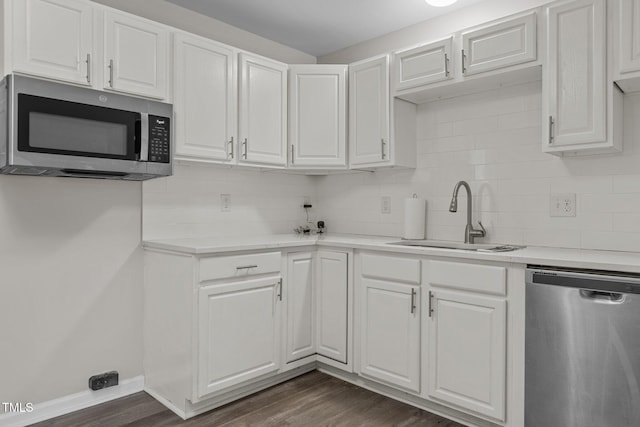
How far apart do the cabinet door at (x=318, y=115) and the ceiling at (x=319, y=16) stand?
330 mm

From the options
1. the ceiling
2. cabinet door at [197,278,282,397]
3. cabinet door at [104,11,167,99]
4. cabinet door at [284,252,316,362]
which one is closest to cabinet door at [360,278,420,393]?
cabinet door at [284,252,316,362]

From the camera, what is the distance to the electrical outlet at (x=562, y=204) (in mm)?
2402

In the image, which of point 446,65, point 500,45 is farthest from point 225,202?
point 500,45

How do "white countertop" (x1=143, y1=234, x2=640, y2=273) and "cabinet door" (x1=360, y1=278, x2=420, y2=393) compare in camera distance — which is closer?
"white countertop" (x1=143, y1=234, x2=640, y2=273)

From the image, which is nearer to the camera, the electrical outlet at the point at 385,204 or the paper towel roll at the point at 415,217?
the paper towel roll at the point at 415,217

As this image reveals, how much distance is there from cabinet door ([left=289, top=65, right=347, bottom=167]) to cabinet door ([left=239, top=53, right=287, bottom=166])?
0.29 feet

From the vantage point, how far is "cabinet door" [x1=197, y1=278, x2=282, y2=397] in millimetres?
2338

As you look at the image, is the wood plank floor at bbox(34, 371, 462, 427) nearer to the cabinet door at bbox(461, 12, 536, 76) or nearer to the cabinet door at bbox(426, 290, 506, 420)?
the cabinet door at bbox(426, 290, 506, 420)

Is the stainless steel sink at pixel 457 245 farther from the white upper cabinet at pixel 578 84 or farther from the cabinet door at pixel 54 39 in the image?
the cabinet door at pixel 54 39

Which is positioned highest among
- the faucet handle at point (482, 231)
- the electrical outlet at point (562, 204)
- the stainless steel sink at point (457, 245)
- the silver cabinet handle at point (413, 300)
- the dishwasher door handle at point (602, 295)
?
the electrical outlet at point (562, 204)

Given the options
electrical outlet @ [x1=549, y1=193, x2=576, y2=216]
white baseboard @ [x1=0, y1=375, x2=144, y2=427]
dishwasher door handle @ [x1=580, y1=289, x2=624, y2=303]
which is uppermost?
electrical outlet @ [x1=549, y1=193, x2=576, y2=216]

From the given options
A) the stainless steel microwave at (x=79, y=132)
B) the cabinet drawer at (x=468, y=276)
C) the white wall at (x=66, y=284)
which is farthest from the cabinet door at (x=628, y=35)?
the white wall at (x=66, y=284)

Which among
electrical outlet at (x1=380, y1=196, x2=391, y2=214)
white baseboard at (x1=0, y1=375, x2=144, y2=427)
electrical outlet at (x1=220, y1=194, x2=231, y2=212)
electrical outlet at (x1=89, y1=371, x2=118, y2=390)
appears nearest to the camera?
white baseboard at (x1=0, y1=375, x2=144, y2=427)

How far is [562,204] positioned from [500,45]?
0.96 metres
